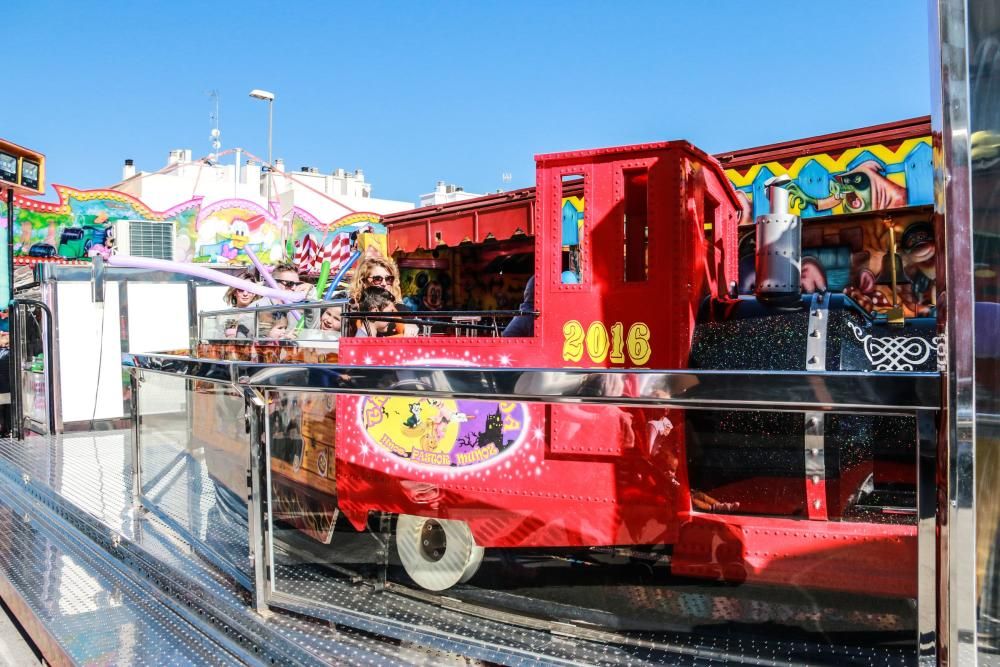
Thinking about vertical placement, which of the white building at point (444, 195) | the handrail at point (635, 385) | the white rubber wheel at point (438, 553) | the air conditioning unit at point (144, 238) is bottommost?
the white rubber wheel at point (438, 553)

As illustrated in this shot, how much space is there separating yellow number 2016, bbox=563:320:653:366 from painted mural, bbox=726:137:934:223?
4.90 meters

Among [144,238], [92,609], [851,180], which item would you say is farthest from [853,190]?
[144,238]

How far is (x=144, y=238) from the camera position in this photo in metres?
15.7

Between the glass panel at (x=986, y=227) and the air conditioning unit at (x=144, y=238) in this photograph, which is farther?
the air conditioning unit at (x=144, y=238)

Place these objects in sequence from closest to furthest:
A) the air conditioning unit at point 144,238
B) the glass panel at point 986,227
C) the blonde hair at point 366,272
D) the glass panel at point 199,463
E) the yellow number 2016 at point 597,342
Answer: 1. the glass panel at point 986,227
2. the glass panel at point 199,463
3. the yellow number 2016 at point 597,342
4. the blonde hair at point 366,272
5. the air conditioning unit at point 144,238

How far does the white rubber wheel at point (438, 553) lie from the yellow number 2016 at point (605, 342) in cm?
99

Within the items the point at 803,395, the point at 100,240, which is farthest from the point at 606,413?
the point at 100,240

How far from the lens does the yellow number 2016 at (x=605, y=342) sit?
3.01 m

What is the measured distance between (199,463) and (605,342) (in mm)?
1743

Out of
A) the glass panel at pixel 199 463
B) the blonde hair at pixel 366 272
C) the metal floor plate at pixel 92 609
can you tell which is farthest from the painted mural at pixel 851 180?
the metal floor plate at pixel 92 609

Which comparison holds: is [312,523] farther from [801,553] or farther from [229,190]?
[229,190]

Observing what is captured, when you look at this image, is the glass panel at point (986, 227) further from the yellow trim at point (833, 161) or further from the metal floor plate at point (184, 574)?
the yellow trim at point (833, 161)

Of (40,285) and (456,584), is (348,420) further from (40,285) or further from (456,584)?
(40,285)

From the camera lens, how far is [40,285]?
8602 millimetres
